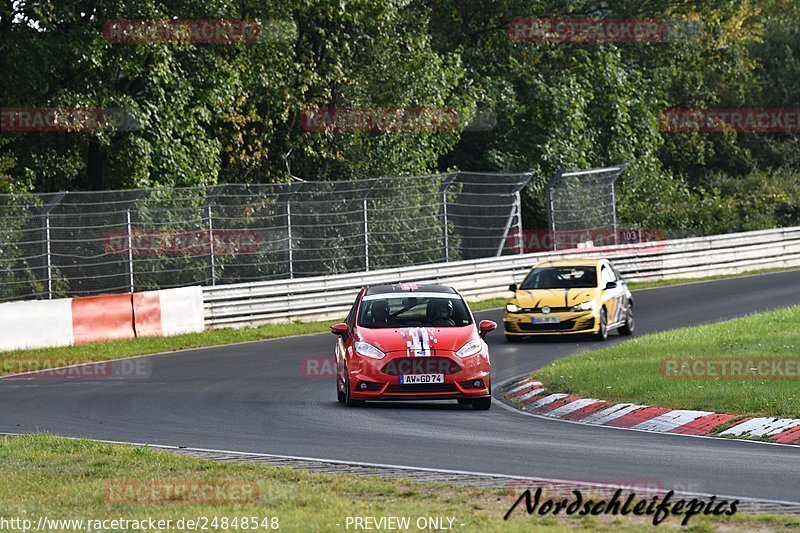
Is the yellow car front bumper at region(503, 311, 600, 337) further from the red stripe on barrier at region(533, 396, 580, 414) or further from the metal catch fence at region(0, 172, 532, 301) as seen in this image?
the red stripe on barrier at region(533, 396, 580, 414)

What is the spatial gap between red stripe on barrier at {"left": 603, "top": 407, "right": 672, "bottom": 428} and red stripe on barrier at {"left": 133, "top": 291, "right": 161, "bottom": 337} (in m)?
12.9

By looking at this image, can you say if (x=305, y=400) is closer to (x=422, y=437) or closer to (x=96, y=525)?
(x=422, y=437)

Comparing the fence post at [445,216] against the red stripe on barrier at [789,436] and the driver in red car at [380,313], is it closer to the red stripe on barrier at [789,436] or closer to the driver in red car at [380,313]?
Answer: the driver in red car at [380,313]

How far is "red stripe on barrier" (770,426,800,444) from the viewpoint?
40.5 ft

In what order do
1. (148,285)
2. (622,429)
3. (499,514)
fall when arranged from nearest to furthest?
(499,514) → (622,429) → (148,285)

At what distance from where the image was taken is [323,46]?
34688 millimetres

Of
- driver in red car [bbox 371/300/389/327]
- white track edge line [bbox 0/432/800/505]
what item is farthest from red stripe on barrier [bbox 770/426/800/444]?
driver in red car [bbox 371/300/389/327]

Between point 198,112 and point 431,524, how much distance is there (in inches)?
881

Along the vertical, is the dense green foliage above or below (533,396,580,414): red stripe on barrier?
above

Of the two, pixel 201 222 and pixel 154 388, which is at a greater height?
pixel 201 222

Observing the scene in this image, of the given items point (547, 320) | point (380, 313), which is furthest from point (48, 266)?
point (380, 313)

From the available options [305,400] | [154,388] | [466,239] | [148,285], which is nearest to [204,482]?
[305,400]

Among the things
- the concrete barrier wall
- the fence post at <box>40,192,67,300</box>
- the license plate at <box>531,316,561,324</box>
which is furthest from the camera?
the fence post at <box>40,192,67,300</box>

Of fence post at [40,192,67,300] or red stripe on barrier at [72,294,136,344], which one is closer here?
red stripe on barrier at [72,294,136,344]
